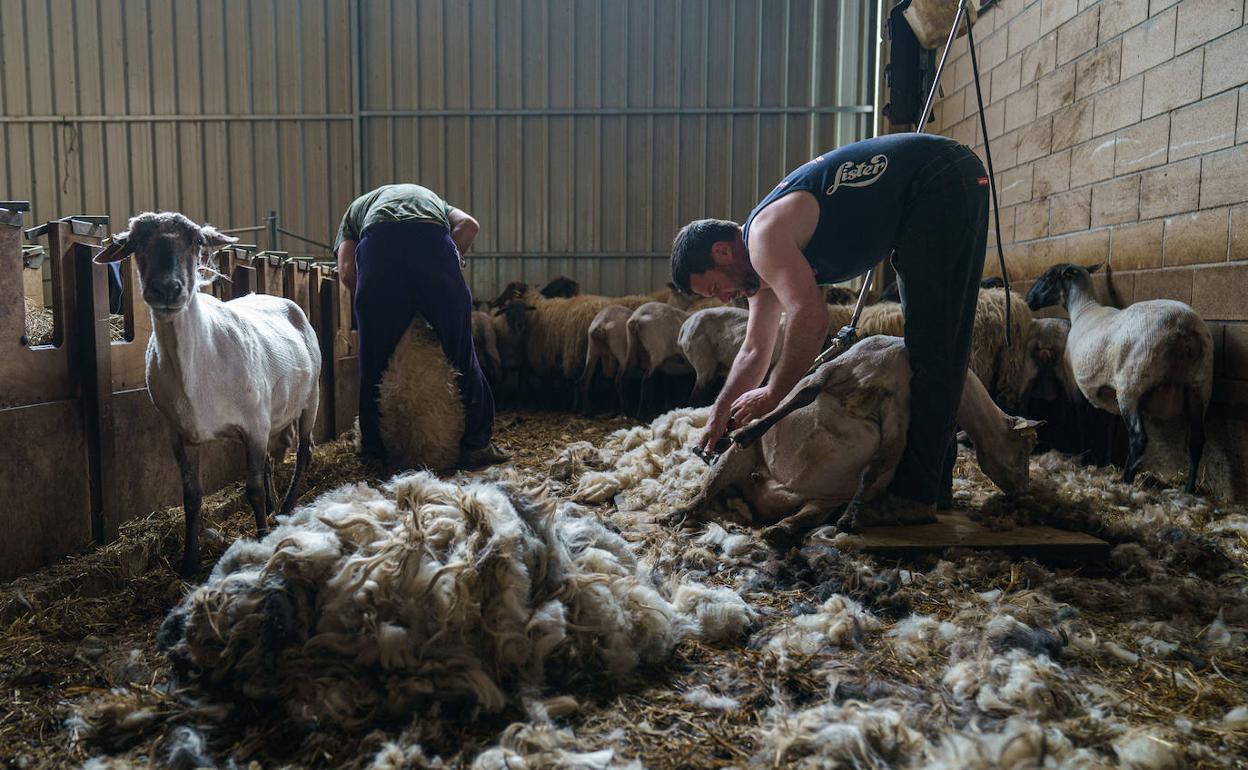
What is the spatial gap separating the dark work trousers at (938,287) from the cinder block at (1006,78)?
161 inches

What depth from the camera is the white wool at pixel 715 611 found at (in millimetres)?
2184

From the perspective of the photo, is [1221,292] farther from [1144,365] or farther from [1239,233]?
[1144,365]

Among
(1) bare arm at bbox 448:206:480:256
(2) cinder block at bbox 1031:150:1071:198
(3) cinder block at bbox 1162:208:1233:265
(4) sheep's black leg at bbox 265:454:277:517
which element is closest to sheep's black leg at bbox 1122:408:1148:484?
(3) cinder block at bbox 1162:208:1233:265

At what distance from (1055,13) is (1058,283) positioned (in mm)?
2123

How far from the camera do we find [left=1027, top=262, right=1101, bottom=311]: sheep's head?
5141 millimetres

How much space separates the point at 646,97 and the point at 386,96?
11.2 feet

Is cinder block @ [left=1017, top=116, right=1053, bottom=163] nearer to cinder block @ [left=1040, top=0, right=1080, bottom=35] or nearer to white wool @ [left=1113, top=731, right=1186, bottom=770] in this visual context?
cinder block @ [left=1040, top=0, right=1080, bottom=35]

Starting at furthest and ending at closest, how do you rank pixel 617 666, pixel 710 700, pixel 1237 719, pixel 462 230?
pixel 462 230
pixel 617 666
pixel 710 700
pixel 1237 719

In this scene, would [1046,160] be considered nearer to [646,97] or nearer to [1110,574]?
[1110,574]

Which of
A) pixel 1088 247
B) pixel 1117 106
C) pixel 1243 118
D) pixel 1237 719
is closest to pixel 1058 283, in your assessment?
pixel 1088 247

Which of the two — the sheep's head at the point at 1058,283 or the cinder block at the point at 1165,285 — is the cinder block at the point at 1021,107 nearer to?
the sheep's head at the point at 1058,283

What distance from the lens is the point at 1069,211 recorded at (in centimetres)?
558

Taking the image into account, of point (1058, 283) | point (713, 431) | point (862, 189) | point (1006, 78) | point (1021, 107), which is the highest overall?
point (1006, 78)

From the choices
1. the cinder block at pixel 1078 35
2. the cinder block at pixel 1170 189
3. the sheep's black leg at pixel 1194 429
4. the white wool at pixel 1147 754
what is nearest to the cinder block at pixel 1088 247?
the cinder block at pixel 1170 189
